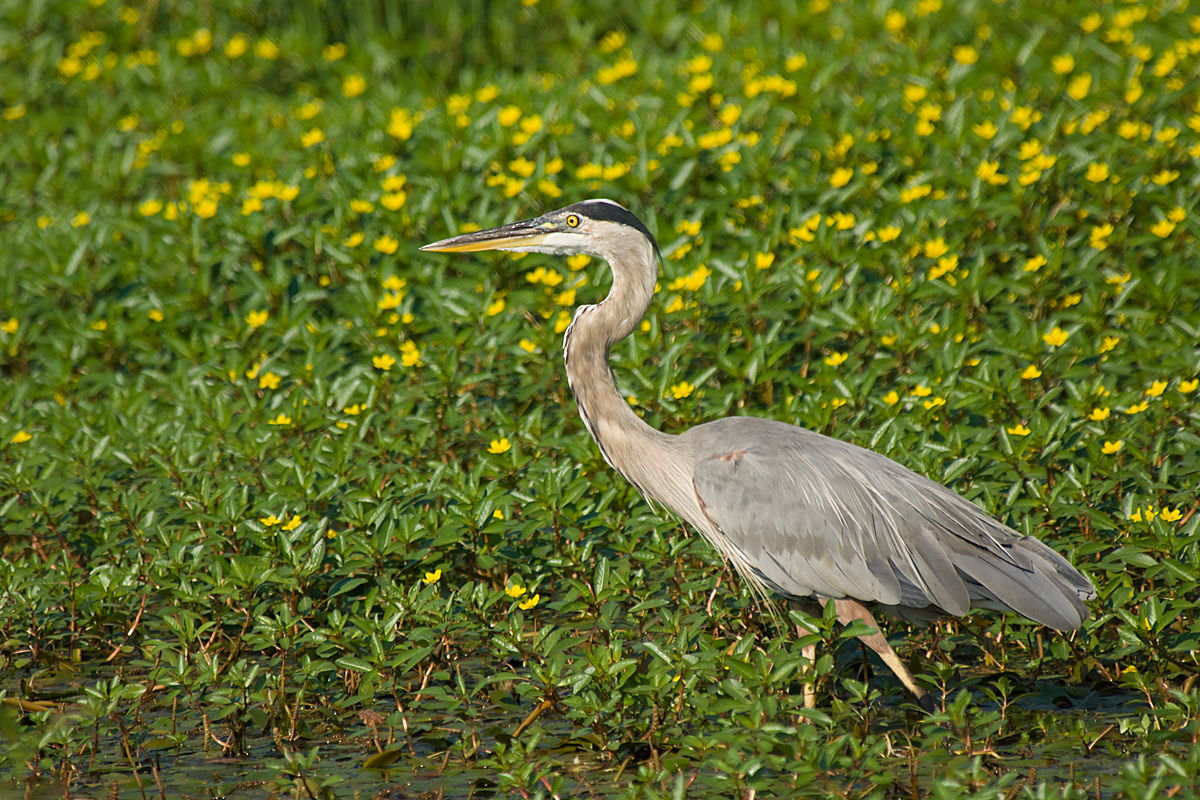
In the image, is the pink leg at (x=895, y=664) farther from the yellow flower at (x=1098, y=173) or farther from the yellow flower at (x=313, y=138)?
the yellow flower at (x=313, y=138)

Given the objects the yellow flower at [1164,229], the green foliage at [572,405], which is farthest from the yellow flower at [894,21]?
the yellow flower at [1164,229]

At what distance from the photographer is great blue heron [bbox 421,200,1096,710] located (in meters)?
4.06

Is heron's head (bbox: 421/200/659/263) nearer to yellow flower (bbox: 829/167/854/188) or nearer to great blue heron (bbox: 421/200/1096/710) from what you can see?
great blue heron (bbox: 421/200/1096/710)

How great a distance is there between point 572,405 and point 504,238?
1079 mm

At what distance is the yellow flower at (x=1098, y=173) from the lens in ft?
20.9

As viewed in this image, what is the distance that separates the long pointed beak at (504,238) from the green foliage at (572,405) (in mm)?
757

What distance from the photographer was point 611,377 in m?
4.67

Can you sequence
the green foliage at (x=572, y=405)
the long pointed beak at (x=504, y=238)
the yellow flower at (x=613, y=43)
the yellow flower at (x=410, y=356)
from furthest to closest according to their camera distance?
the yellow flower at (x=613, y=43) < the yellow flower at (x=410, y=356) < the long pointed beak at (x=504, y=238) < the green foliage at (x=572, y=405)

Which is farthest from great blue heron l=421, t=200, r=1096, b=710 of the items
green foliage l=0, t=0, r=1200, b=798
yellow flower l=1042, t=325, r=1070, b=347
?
yellow flower l=1042, t=325, r=1070, b=347

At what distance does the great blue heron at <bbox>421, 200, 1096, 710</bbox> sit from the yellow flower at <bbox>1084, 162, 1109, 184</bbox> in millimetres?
2858

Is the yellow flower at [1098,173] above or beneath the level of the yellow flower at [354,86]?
above

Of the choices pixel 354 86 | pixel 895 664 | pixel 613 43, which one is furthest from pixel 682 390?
pixel 613 43

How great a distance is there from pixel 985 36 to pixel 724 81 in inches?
84.1

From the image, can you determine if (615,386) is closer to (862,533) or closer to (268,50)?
(862,533)
